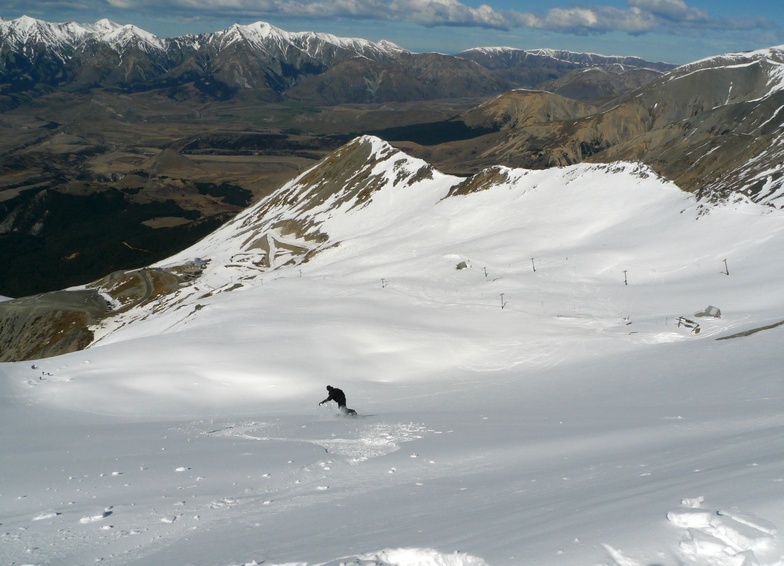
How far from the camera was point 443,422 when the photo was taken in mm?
17328

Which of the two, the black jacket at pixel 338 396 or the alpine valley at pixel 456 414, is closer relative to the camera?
the alpine valley at pixel 456 414

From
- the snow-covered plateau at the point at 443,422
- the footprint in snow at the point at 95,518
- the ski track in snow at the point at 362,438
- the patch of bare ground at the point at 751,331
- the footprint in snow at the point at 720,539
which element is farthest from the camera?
the patch of bare ground at the point at 751,331

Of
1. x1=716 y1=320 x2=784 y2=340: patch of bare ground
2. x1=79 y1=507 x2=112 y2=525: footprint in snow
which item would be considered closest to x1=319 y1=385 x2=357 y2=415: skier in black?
x1=79 y1=507 x2=112 y2=525: footprint in snow

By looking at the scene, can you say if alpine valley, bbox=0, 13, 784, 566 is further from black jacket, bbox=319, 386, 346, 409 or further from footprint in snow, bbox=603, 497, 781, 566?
black jacket, bbox=319, 386, 346, 409

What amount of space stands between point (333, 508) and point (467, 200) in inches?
3029

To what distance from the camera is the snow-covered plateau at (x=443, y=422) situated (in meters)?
7.93

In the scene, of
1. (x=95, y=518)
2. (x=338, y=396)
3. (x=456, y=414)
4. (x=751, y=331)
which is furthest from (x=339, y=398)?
(x=751, y=331)

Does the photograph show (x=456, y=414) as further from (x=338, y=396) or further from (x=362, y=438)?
(x=362, y=438)

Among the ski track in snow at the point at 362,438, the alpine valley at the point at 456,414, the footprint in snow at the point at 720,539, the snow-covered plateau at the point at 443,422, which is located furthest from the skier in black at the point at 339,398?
the footprint in snow at the point at 720,539

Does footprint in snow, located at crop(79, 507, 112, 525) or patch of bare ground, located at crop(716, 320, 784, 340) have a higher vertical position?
footprint in snow, located at crop(79, 507, 112, 525)

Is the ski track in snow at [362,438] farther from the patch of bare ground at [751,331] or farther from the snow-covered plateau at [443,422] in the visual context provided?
the patch of bare ground at [751,331]

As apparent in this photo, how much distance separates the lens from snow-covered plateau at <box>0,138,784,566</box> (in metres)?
7.93

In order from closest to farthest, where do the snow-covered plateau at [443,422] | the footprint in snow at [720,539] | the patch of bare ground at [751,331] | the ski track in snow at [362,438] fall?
1. the footprint in snow at [720,539]
2. the snow-covered plateau at [443,422]
3. the ski track in snow at [362,438]
4. the patch of bare ground at [751,331]

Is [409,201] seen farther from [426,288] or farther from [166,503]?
[166,503]
